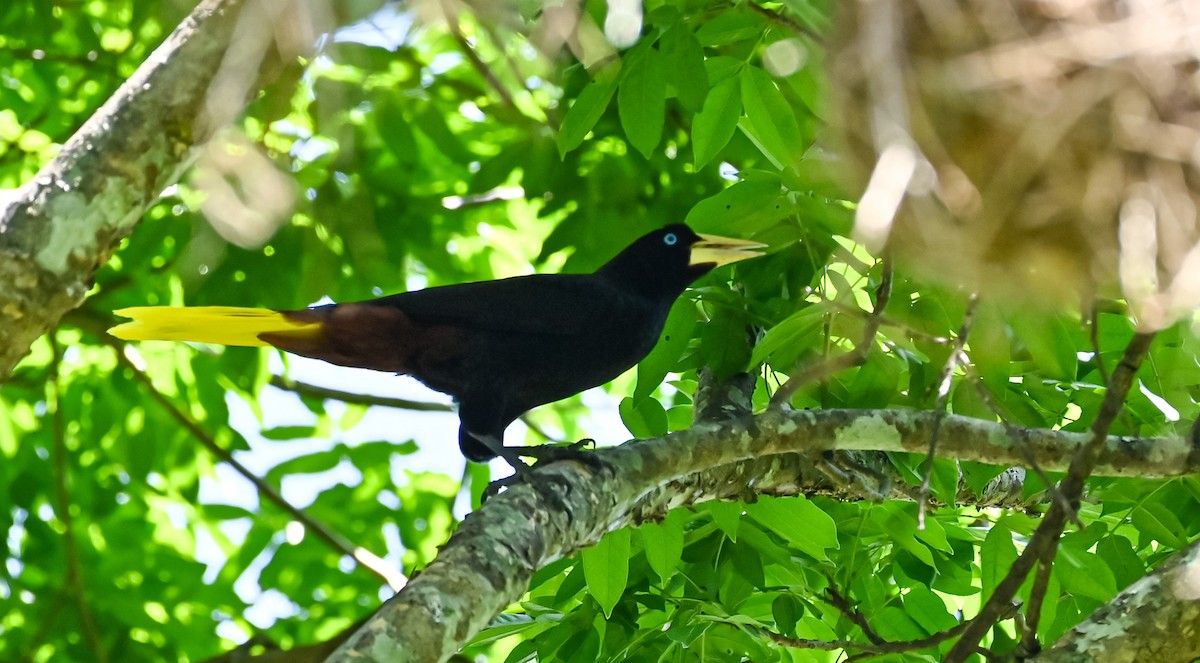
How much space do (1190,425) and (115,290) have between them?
10.6 feet

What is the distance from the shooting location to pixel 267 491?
405 cm

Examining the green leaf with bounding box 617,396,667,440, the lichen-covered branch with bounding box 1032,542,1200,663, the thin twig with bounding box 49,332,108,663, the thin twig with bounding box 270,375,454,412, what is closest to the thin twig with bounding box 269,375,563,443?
the thin twig with bounding box 270,375,454,412

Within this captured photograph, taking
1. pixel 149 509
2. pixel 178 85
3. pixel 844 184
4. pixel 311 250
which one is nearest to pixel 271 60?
pixel 178 85

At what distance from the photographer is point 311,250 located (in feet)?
10.6

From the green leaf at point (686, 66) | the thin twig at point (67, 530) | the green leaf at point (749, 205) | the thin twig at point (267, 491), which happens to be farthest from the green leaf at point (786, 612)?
the thin twig at point (67, 530)

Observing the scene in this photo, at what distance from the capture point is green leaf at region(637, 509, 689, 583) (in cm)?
235

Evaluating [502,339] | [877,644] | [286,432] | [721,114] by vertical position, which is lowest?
[877,644]

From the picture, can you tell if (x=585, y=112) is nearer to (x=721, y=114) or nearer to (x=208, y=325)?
(x=721, y=114)

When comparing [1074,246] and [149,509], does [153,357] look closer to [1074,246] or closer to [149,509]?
[149,509]

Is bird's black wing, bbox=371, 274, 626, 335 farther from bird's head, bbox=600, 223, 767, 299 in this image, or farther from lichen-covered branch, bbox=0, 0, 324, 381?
lichen-covered branch, bbox=0, 0, 324, 381

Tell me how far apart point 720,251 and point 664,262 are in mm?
313

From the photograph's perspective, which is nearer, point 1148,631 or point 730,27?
point 1148,631

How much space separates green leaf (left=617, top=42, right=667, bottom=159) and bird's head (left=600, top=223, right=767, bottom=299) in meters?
1.10

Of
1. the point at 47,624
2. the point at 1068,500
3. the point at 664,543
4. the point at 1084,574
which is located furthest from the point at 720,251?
the point at 47,624
